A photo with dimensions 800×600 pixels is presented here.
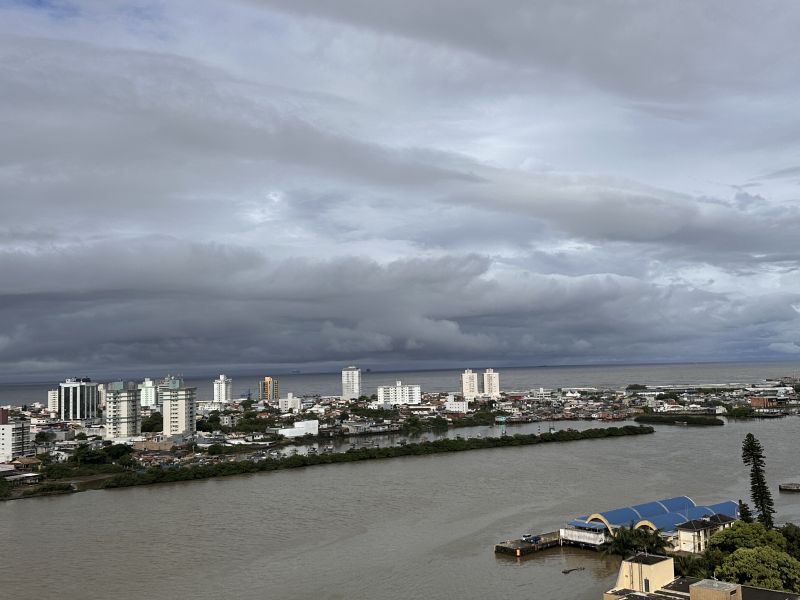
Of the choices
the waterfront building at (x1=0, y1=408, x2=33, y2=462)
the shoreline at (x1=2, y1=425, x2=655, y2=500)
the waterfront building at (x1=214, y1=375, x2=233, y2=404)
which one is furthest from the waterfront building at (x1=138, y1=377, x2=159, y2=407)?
the shoreline at (x1=2, y1=425, x2=655, y2=500)

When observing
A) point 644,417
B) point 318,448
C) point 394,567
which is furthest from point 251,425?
point 394,567

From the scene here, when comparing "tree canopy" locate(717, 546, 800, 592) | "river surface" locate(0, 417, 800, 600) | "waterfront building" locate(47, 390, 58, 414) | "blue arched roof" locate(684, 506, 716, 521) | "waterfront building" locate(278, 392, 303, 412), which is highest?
"waterfront building" locate(47, 390, 58, 414)

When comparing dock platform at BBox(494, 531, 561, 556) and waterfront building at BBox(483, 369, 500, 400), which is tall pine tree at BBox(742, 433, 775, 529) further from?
waterfront building at BBox(483, 369, 500, 400)

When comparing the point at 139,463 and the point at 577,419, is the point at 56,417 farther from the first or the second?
the point at 577,419

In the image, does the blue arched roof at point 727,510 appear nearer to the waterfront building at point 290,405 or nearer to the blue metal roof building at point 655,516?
the blue metal roof building at point 655,516

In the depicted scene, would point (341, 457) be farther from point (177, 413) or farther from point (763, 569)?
point (763, 569)
